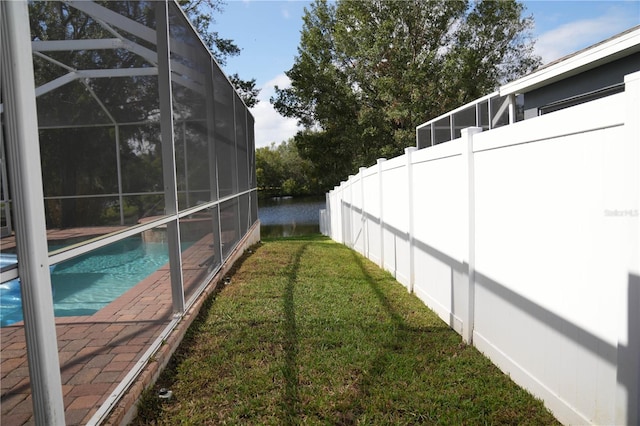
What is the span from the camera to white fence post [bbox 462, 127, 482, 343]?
3.50 meters

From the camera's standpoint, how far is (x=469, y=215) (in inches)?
140

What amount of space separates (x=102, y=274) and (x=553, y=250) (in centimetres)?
512

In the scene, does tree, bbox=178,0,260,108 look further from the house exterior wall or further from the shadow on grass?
the shadow on grass

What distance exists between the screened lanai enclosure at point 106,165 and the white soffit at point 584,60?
5518mm

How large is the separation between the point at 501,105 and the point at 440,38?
→ 51.0ft

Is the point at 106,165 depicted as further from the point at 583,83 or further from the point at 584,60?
the point at 583,83

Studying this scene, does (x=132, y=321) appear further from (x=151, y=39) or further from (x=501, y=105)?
(x=501, y=105)

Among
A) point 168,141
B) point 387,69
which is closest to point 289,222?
point 387,69

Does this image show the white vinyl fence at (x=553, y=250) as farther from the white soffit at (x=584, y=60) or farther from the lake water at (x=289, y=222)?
the lake water at (x=289, y=222)

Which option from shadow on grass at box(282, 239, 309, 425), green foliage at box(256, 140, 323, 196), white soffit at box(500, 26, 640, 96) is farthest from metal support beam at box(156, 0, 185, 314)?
green foliage at box(256, 140, 323, 196)

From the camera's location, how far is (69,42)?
4660 millimetres

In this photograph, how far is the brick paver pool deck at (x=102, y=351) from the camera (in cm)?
241

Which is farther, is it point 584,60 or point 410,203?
point 584,60

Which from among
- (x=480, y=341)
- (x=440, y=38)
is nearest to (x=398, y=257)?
(x=480, y=341)
